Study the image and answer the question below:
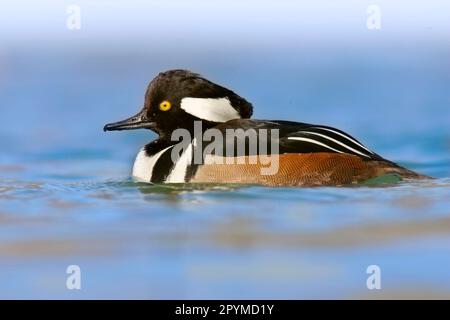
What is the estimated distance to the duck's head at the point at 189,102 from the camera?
1113 cm

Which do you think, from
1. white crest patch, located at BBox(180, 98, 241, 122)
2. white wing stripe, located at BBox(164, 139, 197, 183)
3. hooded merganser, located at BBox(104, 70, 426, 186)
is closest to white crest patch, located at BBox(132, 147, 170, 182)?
hooded merganser, located at BBox(104, 70, 426, 186)

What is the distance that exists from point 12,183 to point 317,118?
6.42 meters

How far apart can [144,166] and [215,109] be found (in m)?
0.92

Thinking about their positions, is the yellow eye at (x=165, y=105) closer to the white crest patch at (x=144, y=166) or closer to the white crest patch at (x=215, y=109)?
the white crest patch at (x=215, y=109)

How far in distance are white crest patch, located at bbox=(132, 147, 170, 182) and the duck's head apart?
38cm

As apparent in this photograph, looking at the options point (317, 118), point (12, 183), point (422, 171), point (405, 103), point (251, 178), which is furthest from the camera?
point (405, 103)

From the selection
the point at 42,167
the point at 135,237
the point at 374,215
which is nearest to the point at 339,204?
the point at 374,215

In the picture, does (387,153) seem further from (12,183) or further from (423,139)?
(12,183)

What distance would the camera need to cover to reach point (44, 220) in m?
9.52

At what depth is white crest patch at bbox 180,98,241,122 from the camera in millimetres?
11125

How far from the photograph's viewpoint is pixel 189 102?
11.2m

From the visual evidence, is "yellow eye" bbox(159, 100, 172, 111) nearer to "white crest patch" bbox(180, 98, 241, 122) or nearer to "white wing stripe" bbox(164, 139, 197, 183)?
"white crest patch" bbox(180, 98, 241, 122)

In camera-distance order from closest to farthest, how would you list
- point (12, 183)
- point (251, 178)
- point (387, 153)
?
point (251, 178) → point (12, 183) → point (387, 153)

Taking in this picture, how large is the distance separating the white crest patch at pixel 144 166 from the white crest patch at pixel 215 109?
1.82ft
